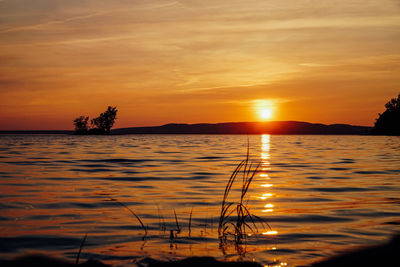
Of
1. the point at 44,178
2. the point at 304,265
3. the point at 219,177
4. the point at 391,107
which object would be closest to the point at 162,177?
the point at 219,177

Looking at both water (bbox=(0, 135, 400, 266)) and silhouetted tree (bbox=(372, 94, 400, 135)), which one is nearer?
water (bbox=(0, 135, 400, 266))

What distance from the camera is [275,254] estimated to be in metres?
7.00

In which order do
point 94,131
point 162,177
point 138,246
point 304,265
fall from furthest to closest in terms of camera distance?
point 94,131 < point 162,177 < point 138,246 < point 304,265

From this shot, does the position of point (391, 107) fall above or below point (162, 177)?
above

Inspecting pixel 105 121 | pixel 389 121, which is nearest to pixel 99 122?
pixel 105 121

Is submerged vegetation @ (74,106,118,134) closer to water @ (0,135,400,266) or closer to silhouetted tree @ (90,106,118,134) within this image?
silhouetted tree @ (90,106,118,134)

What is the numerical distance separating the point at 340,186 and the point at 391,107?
157722mm

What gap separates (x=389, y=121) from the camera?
15450 centimetres

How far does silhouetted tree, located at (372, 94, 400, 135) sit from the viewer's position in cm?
15212

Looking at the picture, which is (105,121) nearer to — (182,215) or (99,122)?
(99,122)

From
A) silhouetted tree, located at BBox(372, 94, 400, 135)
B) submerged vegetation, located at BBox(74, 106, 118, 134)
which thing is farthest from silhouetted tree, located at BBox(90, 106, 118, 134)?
silhouetted tree, located at BBox(372, 94, 400, 135)

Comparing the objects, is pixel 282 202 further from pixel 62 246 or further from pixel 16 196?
pixel 16 196

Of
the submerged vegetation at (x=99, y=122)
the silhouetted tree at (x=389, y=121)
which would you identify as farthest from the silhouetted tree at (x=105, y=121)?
the silhouetted tree at (x=389, y=121)

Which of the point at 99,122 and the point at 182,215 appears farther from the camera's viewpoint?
the point at 99,122
